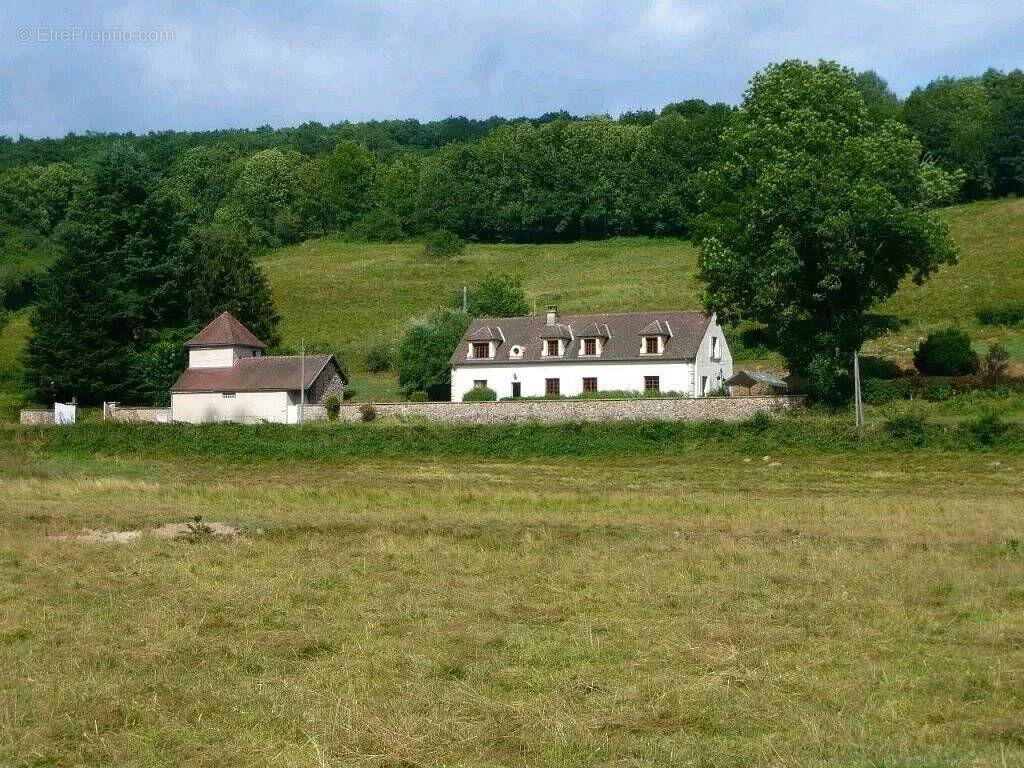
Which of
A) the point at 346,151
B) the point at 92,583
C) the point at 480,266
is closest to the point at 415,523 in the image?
the point at 92,583

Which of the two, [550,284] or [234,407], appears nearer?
[234,407]

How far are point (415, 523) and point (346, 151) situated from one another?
122 m

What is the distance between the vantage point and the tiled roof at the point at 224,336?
6278cm

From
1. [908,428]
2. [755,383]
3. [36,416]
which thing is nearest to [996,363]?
[908,428]

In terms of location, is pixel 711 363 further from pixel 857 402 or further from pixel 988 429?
pixel 988 429

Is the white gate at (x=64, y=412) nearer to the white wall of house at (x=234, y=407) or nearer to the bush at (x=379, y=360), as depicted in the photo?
the white wall of house at (x=234, y=407)

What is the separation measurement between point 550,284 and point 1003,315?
40109 mm

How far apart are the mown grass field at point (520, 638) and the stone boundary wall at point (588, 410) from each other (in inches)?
876

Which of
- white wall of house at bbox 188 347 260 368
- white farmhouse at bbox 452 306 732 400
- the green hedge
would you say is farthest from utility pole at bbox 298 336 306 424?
white farmhouse at bbox 452 306 732 400

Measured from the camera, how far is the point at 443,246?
366ft

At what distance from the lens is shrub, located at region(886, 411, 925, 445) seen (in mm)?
41062

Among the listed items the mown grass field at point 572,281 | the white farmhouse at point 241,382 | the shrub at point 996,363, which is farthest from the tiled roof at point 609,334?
the shrub at point 996,363

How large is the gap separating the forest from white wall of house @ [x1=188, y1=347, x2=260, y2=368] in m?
2.85

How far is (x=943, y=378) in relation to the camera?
47781mm
